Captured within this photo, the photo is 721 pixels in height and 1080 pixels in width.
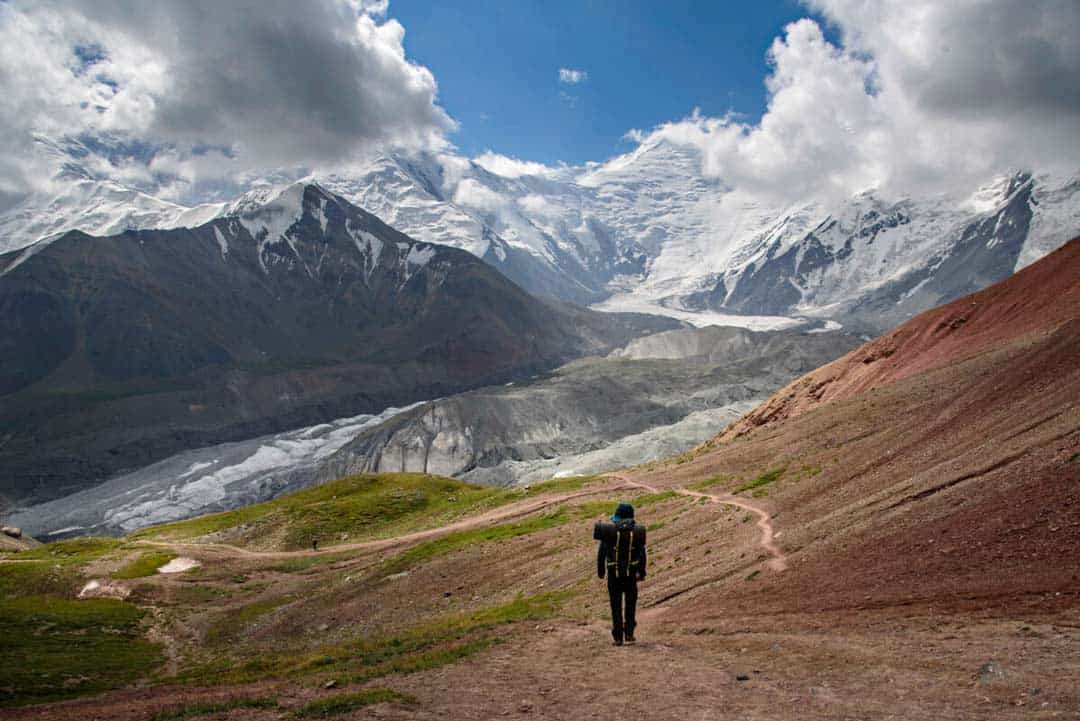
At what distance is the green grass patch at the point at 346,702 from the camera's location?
12.9 metres

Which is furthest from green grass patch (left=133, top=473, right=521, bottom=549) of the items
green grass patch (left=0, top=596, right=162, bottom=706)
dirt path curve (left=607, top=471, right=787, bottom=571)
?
green grass patch (left=0, top=596, right=162, bottom=706)

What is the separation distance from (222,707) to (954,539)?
1752 cm

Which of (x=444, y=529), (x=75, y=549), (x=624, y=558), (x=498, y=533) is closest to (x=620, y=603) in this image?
Result: (x=624, y=558)

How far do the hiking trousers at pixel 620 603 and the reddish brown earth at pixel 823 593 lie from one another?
0.54 metres

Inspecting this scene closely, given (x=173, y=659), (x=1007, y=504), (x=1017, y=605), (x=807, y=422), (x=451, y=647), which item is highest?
(x=807, y=422)

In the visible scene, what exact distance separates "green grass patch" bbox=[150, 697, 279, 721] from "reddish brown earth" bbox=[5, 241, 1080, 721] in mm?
610

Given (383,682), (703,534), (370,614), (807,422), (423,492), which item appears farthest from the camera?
(423,492)

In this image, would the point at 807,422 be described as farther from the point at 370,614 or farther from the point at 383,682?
the point at 383,682

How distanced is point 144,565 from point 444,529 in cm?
2054

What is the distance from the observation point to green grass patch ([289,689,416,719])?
509 inches

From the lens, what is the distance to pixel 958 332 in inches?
2184

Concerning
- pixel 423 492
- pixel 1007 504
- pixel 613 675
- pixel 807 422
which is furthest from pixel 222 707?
pixel 423 492

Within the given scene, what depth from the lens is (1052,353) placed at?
30.7 m

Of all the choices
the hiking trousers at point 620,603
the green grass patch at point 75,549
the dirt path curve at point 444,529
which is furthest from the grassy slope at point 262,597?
the hiking trousers at point 620,603
